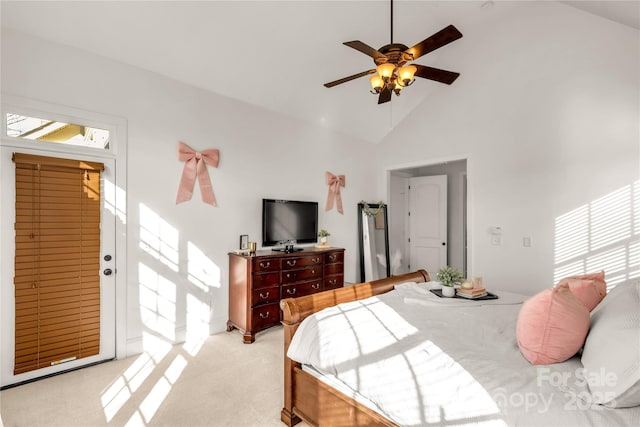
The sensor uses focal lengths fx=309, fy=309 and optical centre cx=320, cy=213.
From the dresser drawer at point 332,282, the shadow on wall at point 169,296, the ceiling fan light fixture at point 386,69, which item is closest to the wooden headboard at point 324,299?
the shadow on wall at point 169,296

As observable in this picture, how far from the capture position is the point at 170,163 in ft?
10.8

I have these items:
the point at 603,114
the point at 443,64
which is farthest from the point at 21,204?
the point at 603,114

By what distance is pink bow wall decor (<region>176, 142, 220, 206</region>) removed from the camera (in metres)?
3.36

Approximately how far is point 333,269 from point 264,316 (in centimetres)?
117

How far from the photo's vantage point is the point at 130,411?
2.15m

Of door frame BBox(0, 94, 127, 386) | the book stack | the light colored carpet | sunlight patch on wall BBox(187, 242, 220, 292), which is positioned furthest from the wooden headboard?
door frame BBox(0, 94, 127, 386)

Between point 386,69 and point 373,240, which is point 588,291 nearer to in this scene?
point 386,69

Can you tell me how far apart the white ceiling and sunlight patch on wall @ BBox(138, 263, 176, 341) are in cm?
212

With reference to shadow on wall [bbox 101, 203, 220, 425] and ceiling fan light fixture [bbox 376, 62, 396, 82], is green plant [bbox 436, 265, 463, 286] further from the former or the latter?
shadow on wall [bbox 101, 203, 220, 425]

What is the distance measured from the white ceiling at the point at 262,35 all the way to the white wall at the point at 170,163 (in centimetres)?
17

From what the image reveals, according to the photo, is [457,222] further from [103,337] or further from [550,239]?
[103,337]

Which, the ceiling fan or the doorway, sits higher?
the ceiling fan

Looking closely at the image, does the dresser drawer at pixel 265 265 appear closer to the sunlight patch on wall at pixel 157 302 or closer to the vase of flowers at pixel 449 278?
the sunlight patch on wall at pixel 157 302

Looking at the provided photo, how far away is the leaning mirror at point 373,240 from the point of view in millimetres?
5273
